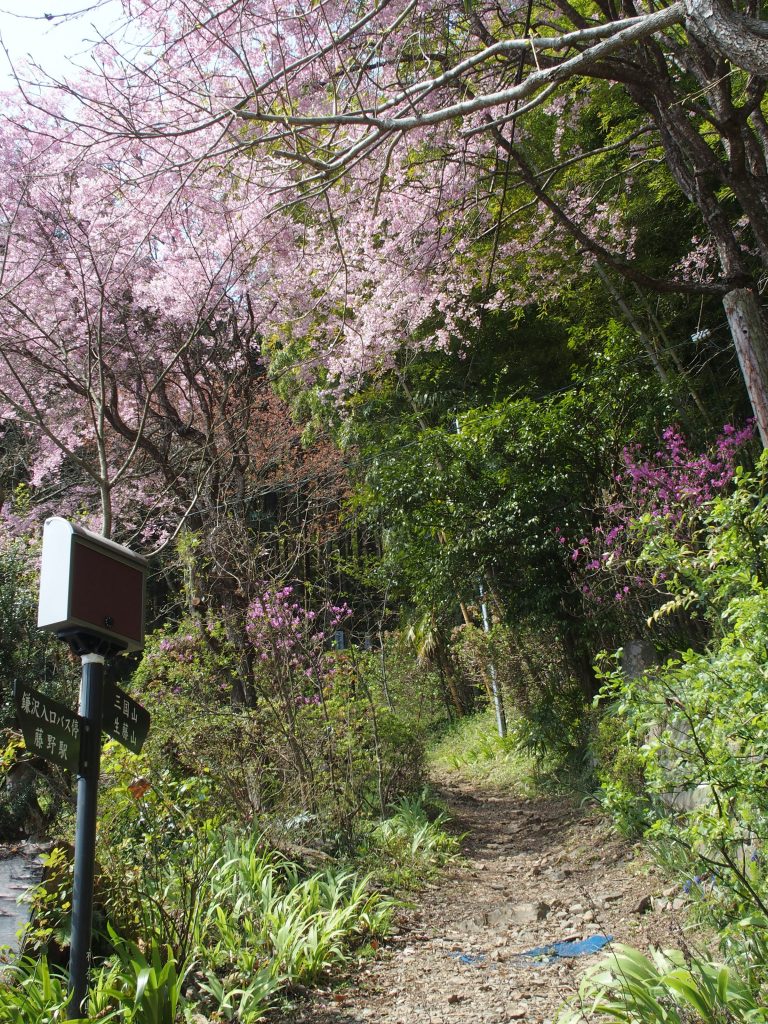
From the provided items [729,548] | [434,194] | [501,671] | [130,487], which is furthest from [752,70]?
[130,487]

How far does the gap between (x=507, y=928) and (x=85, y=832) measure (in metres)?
2.75

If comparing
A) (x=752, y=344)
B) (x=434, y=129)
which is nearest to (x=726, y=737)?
(x=752, y=344)

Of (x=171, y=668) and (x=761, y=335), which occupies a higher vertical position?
(x=761, y=335)

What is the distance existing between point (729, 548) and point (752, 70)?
1.63 metres

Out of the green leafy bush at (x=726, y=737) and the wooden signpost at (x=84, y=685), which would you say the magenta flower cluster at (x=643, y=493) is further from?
the wooden signpost at (x=84, y=685)

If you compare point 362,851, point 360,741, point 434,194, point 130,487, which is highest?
point 434,194

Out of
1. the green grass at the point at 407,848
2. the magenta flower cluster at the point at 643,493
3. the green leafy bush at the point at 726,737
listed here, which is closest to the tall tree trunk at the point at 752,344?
the magenta flower cluster at the point at 643,493

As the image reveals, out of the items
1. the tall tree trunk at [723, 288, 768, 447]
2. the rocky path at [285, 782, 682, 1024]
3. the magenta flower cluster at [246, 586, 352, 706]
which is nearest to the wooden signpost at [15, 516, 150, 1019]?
the rocky path at [285, 782, 682, 1024]

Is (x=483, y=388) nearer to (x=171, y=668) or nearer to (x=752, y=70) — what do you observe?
(x=171, y=668)

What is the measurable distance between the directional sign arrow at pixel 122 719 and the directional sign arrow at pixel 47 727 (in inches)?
5.9

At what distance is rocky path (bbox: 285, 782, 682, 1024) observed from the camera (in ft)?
10.5

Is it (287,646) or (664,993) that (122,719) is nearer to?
(664,993)

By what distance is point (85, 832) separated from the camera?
227cm

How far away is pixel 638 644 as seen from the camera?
657 cm
